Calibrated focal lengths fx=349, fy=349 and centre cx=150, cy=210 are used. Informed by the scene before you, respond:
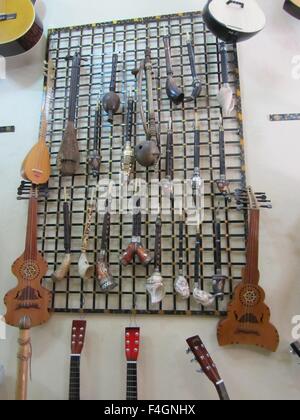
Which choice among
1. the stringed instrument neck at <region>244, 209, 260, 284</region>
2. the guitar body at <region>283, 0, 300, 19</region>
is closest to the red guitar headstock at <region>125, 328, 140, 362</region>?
the stringed instrument neck at <region>244, 209, 260, 284</region>

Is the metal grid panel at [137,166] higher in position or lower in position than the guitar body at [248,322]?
higher

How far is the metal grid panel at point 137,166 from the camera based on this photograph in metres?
2.08

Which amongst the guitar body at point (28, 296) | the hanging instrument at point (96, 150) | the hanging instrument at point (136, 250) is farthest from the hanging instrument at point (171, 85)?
the guitar body at point (28, 296)

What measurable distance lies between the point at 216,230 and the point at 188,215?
0.65 ft

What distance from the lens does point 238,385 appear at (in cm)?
193

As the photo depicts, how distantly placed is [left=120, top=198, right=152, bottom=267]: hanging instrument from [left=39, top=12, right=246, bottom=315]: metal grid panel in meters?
0.08

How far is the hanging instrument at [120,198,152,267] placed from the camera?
2014 millimetres

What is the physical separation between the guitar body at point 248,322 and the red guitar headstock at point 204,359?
132 millimetres

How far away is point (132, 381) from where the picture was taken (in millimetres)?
1867

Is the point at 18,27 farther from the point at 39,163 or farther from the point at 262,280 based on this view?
the point at 262,280

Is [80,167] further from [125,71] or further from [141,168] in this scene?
[125,71]

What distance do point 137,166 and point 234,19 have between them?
42.7 inches

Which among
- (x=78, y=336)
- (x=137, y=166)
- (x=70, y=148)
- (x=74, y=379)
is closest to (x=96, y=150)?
(x=70, y=148)

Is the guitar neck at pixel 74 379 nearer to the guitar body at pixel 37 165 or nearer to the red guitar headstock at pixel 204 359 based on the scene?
the red guitar headstock at pixel 204 359
